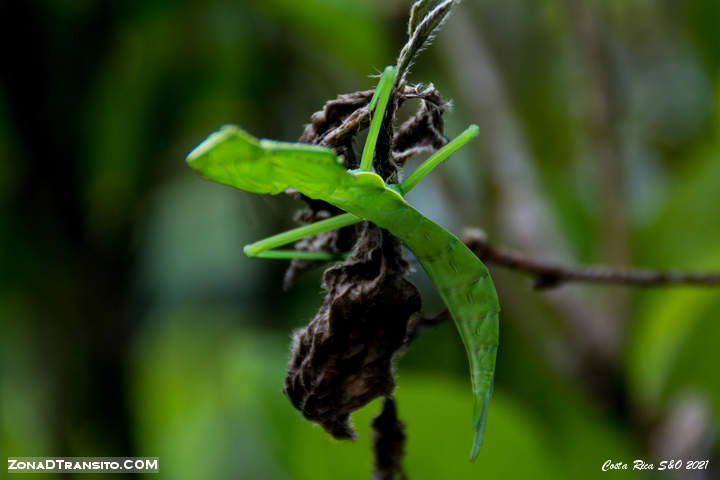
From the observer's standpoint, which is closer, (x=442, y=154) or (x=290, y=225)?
(x=442, y=154)

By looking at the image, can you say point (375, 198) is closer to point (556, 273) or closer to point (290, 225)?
point (556, 273)

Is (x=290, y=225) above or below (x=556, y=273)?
above

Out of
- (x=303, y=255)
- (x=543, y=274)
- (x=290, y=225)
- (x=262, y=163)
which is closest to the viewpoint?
(x=262, y=163)

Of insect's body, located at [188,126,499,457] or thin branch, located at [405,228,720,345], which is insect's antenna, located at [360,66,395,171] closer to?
insect's body, located at [188,126,499,457]

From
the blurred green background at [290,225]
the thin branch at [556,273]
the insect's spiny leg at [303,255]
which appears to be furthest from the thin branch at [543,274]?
the blurred green background at [290,225]

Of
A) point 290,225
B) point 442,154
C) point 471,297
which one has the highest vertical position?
point 290,225

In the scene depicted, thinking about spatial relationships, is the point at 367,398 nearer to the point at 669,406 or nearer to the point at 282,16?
the point at 669,406

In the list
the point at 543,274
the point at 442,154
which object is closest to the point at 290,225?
the point at 543,274
